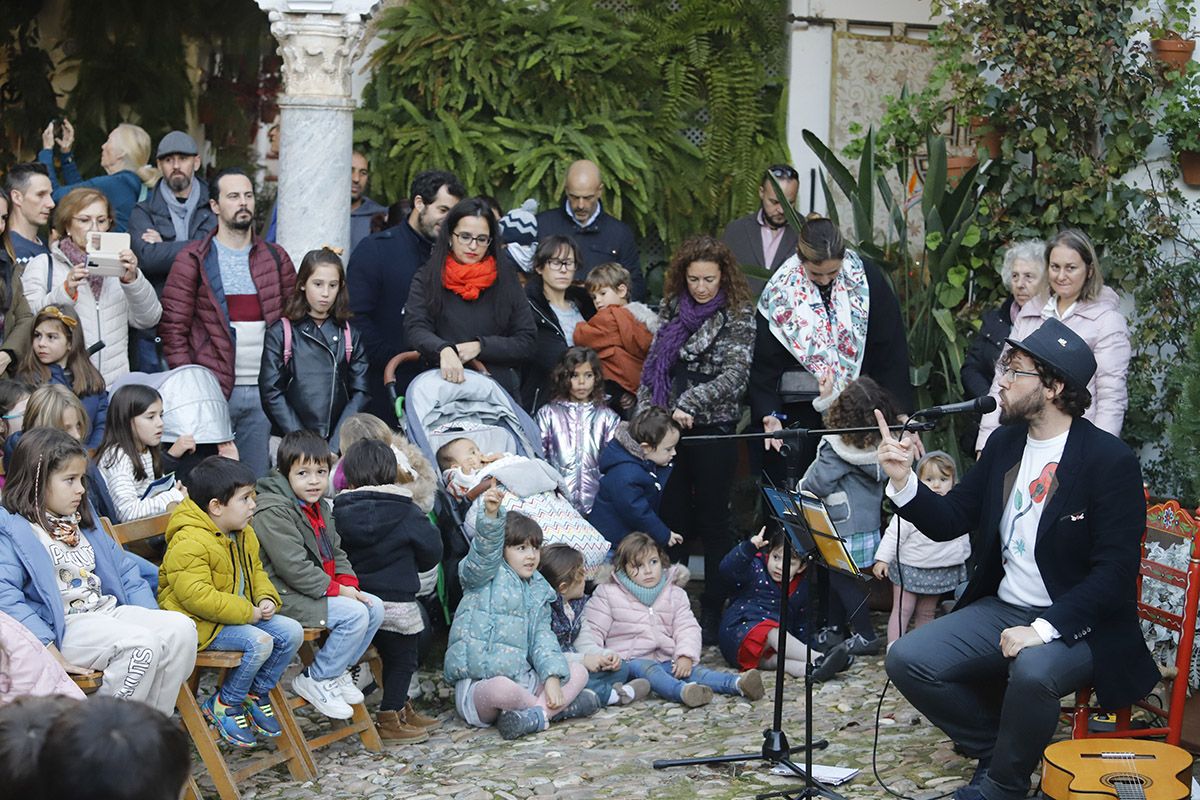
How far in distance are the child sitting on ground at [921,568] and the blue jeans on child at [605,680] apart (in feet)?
4.40

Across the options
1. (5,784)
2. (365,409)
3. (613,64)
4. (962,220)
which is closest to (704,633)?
(365,409)

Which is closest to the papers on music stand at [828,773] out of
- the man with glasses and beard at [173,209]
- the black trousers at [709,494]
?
the black trousers at [709,494]

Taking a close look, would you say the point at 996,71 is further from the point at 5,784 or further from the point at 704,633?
the point at 5,784

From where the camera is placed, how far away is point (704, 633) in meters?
8.53

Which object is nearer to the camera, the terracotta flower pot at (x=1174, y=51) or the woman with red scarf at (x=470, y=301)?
the woman with red scarf at (x=470, y=301)

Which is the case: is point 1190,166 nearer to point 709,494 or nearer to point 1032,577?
point 709,494

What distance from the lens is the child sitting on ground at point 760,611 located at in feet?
26.4

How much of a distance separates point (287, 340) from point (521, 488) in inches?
53.2

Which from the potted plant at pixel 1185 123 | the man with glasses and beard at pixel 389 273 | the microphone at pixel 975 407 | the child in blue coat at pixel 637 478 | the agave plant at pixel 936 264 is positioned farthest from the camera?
the agave plant at pixel 936 264

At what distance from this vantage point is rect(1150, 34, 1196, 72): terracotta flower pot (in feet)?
29.9

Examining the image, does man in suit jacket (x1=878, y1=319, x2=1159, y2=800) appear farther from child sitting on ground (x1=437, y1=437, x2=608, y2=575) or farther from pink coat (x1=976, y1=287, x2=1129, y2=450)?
child sitting on ground (x1=437, y1=437, x2=608, y2=575)

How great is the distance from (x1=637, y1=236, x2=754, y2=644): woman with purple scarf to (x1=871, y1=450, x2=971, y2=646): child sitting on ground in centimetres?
91

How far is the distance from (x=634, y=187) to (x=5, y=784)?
359 inches

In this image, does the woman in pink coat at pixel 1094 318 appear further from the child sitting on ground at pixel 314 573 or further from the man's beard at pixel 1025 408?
the child sitting on ground at pixel 314 573
